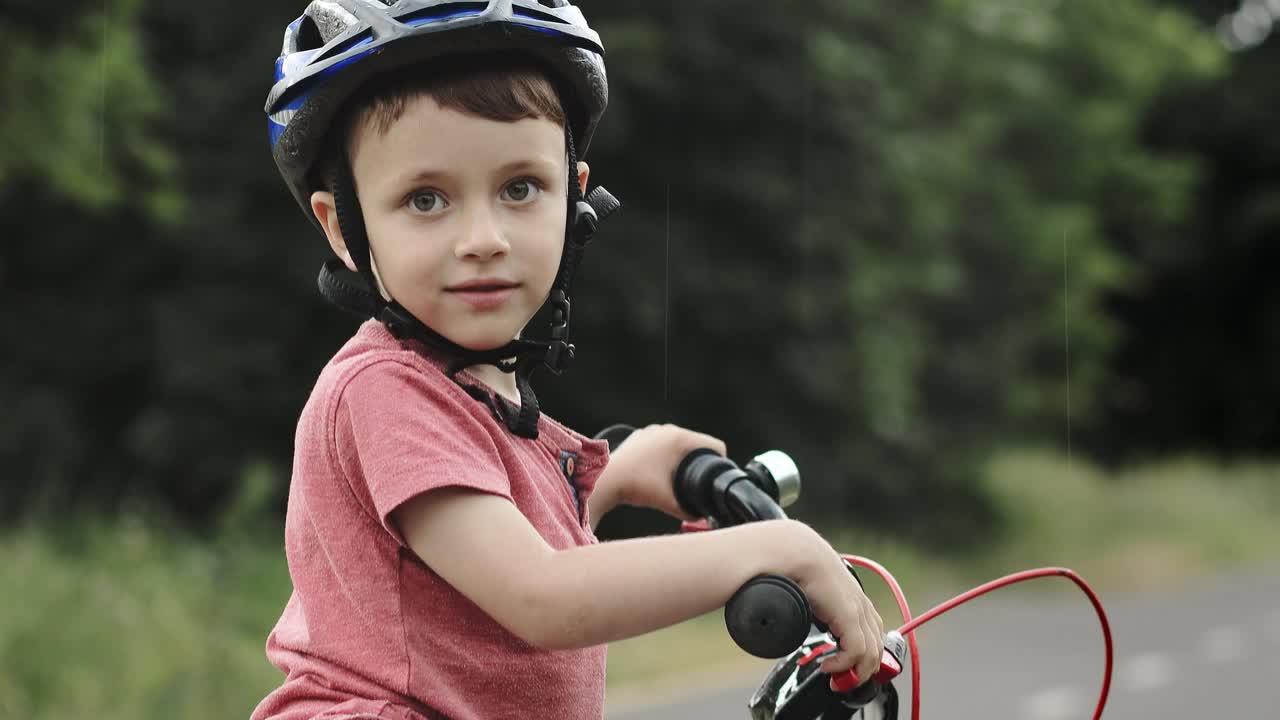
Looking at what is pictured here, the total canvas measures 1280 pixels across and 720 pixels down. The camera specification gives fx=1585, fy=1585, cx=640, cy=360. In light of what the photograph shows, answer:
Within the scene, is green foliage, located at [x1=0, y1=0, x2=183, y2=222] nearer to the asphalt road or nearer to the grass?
the grass

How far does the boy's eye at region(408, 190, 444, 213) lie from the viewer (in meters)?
1.85

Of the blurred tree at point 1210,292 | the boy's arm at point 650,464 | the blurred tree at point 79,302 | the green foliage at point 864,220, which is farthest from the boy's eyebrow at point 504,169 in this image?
the blurred tree at point 1210,292

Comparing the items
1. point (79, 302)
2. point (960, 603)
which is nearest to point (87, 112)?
point (79, 302)

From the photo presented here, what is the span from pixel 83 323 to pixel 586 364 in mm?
4854

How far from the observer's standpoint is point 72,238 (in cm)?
1523

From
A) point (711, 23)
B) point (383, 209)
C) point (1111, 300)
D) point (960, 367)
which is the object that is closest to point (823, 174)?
point (711, 23)

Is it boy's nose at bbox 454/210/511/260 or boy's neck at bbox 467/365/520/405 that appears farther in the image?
boy's neck at bbox 467/365/520/405

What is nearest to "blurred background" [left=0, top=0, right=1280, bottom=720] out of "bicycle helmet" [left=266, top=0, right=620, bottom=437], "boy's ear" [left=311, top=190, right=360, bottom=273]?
"bicycle helmet" [left=266, top=0, right=620, bottom=437]

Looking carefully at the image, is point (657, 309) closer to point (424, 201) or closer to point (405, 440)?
point (424, 201)

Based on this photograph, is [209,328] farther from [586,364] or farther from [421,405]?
[421,405]

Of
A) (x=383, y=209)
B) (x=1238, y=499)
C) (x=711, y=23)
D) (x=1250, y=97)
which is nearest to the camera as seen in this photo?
(x=383, y=209)

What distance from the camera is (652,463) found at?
7.42 ft

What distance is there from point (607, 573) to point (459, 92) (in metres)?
0.58

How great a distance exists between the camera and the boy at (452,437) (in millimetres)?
1678
